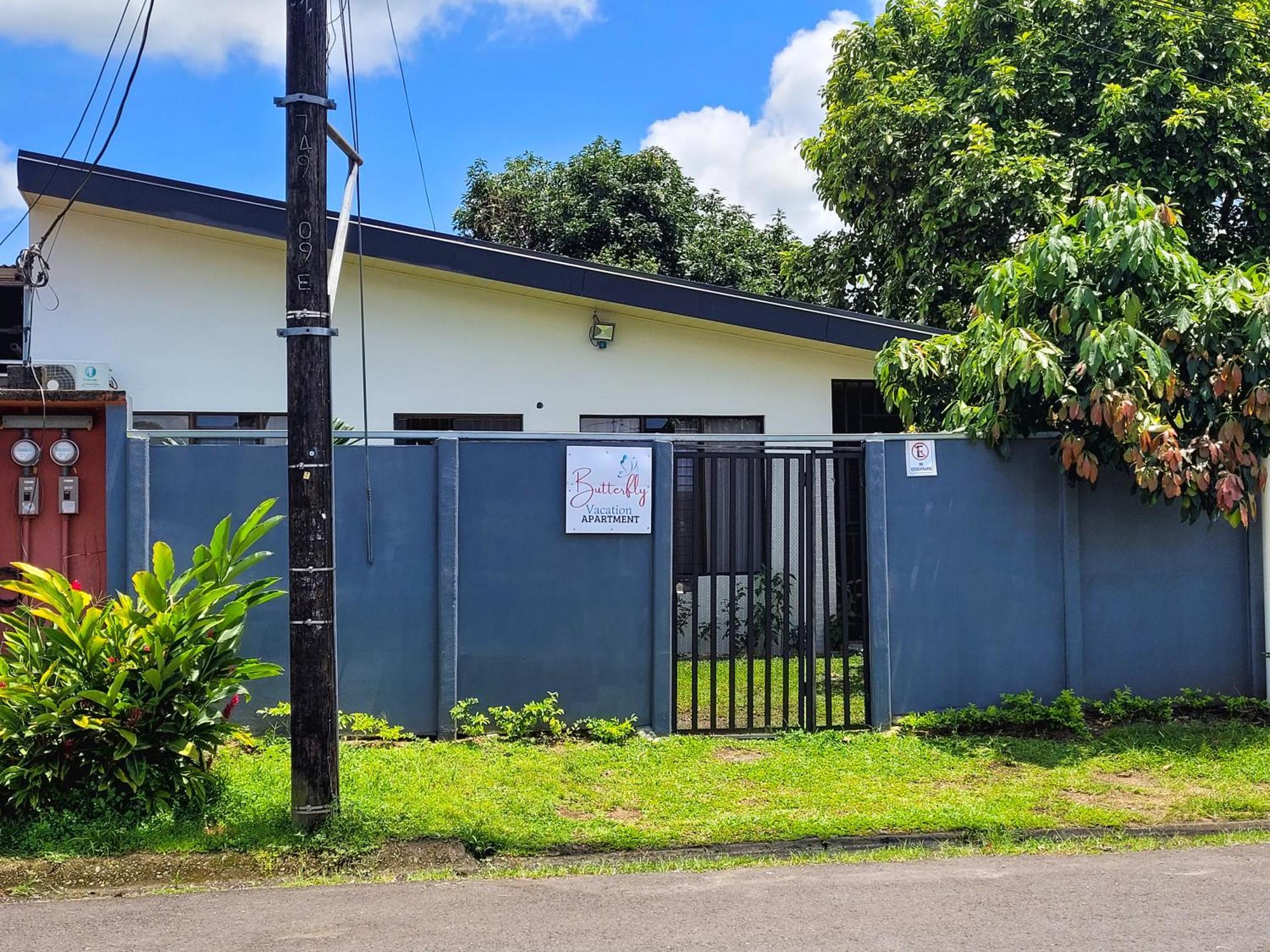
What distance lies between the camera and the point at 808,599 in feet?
24.1

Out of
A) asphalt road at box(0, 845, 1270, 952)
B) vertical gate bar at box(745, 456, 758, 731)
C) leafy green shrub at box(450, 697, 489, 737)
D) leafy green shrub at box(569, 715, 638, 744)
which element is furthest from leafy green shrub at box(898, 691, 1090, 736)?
leafy green shrub at box(450, 697, 489, 737)

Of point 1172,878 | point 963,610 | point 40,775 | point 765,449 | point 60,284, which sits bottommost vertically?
point 1172,878

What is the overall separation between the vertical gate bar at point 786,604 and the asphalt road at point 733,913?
218cm

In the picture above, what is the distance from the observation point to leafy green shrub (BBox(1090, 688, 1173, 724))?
24.8 ft

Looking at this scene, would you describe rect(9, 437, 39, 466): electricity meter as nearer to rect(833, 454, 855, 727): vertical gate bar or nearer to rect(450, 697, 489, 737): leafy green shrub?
rect(450, 697, 489, 737): leafy green shrub

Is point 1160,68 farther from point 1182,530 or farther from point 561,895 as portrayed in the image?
point 561,895

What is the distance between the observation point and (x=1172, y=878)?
191 inches

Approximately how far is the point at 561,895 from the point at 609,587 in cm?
272

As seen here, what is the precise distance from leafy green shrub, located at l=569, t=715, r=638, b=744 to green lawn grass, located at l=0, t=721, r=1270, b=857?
0.32 feet

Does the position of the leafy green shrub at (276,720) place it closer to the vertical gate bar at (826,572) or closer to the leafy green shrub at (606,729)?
the leafy green shrub at (606,729)

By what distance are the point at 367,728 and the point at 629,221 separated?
47.2 feet

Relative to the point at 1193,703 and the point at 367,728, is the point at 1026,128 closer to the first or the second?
the point at 1193,703

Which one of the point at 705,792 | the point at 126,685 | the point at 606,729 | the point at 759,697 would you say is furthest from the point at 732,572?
the point at 126,685

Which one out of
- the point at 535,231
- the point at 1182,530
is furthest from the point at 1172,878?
the point at 535,231
